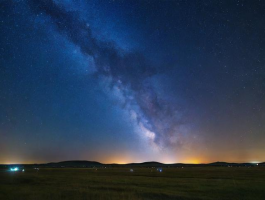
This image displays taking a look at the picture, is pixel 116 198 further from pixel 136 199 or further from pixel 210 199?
pixel 210 199

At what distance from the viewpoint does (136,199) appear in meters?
21.0

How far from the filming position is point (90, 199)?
70.1ft

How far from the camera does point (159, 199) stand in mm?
21734

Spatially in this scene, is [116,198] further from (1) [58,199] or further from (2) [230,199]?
(2) [230,199]

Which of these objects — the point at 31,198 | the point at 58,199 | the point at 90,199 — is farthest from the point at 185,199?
the point at 31,198

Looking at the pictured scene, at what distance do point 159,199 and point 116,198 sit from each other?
12.2ft

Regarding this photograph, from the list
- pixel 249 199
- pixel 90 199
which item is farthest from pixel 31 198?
pixel 249 199

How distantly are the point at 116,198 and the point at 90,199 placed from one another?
7.31ft

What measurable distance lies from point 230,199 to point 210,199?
1852 mm

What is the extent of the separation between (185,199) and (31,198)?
1322cm

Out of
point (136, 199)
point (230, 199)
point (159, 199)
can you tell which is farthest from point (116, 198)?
point (230, 199)

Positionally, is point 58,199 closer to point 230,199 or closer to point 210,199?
point 210,199

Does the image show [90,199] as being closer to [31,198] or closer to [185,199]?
[31,198]

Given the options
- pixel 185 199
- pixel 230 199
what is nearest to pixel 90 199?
pixel 185 199
